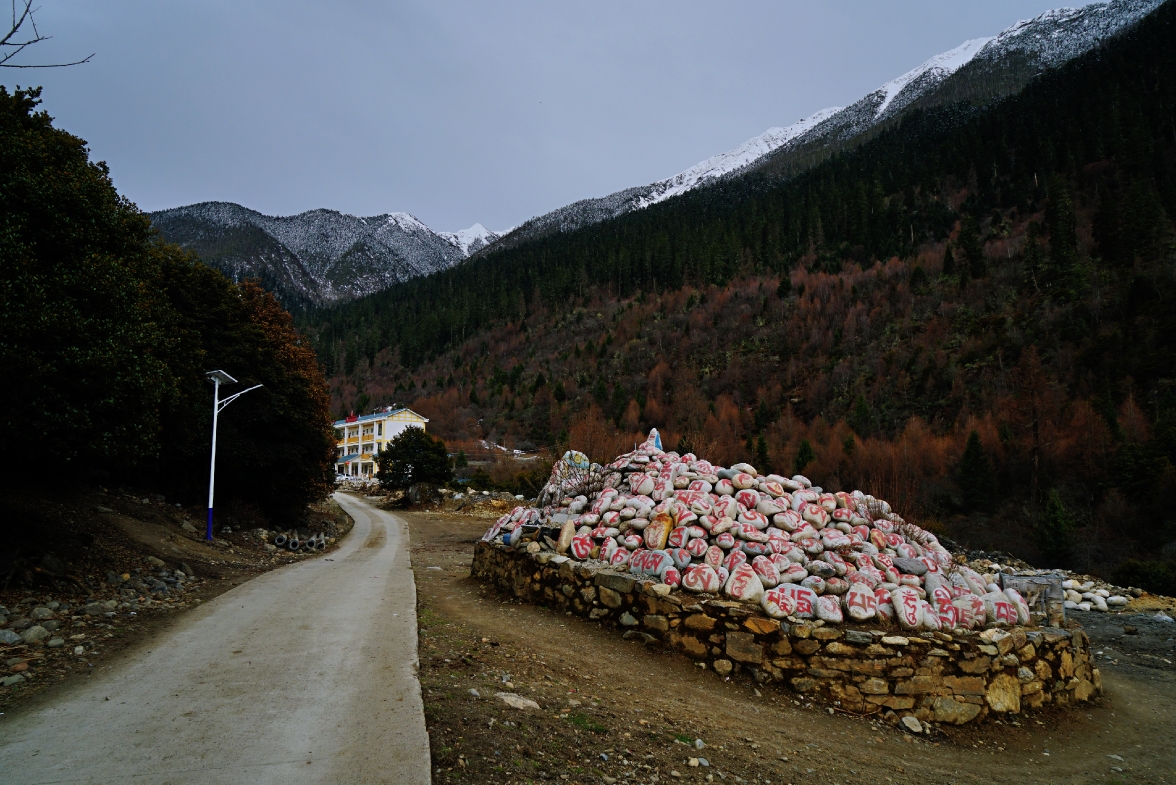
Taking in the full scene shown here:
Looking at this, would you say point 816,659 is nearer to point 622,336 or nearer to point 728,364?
point 728,364

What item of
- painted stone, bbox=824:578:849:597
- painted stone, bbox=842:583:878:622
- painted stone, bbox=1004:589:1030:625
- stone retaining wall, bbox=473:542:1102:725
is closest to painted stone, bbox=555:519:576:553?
stone retaining wall, bbox=473:542:1102:725

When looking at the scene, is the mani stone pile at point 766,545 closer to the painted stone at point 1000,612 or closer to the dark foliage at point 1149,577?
the painted stone at point 1000,612

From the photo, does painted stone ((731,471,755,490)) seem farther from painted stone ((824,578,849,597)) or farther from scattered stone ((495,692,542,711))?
scattered stone ((495,692,542,711))

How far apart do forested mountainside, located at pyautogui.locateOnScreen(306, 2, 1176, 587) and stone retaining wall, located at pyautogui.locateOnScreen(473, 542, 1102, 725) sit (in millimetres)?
13161

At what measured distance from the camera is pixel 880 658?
576cm

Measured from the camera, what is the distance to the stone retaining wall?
5.71 metres

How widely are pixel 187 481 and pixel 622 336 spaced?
6525 cm

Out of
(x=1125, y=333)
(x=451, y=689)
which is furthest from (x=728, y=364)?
(x=451, y=689)

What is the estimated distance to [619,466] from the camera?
34.6 feet

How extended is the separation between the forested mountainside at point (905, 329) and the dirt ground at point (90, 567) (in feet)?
47.6

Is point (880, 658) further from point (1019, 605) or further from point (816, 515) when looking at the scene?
point (816, 515)

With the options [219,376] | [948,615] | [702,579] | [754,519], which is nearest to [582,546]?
[702,579]

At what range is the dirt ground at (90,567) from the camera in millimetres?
5242

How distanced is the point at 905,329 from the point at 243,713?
60264mm
